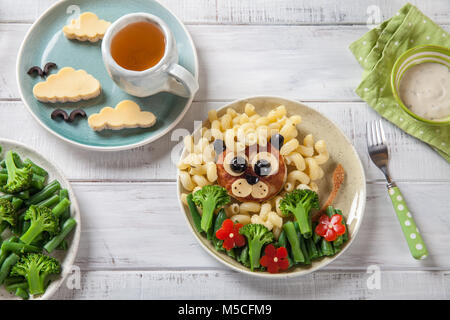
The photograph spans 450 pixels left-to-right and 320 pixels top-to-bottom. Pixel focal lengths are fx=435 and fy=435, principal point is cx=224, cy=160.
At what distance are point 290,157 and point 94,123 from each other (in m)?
0.52

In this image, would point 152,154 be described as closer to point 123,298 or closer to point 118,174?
point 118,174

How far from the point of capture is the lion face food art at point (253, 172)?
1.05m

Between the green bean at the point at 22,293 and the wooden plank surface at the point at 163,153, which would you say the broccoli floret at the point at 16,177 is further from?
the green bean at the point at 22,293

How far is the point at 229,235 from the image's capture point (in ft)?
3.43

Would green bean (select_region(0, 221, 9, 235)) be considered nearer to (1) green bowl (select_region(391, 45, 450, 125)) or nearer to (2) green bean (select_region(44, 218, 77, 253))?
(2) green bean (select_region(44, 218, 77, 253))

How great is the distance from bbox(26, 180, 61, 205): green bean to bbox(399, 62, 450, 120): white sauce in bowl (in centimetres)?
95

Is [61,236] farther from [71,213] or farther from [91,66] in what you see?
[91,66]

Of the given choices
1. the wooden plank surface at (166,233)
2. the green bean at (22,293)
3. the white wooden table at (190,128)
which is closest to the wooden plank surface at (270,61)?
the white wooden table at (190,128)

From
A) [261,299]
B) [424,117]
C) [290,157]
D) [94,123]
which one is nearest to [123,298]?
[261,299]

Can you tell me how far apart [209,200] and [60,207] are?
37 cm

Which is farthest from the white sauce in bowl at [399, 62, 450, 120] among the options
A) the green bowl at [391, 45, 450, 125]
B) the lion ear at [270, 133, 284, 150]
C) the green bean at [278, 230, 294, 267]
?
the green bean at [278, 230, 294, 267]

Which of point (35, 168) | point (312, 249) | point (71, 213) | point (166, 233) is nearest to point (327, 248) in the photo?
point (312, 249)

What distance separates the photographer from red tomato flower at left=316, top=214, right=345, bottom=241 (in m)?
1.06

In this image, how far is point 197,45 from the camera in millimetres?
1281
